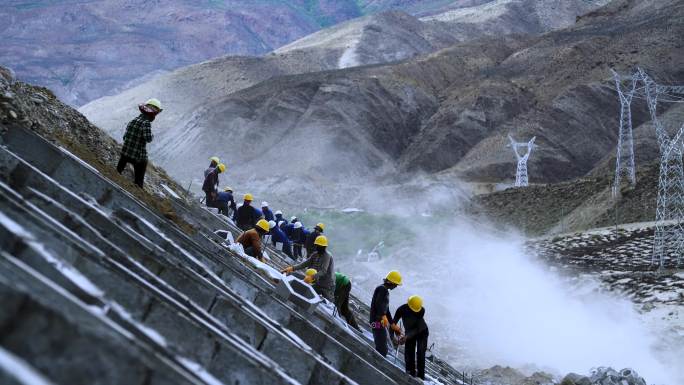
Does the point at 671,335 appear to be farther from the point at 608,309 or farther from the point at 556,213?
the point at 556,213

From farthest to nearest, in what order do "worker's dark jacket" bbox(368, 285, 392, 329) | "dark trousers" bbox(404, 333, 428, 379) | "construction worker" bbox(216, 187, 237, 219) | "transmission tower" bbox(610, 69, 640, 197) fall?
1. "transmission tower" bbox(610, 69, 640, 197)
2. "construction worker" bbox(216, 187, 237, 219)
3. "worker's dark jacket" bbox(368, 285, 392, 329)
4. "dark trousers" bbox(404, 333, 428, 379)

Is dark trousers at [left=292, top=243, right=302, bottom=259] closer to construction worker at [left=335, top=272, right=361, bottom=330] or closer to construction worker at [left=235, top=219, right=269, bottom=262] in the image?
construction worker at [left=235, top=219, right=269, bottom=262]

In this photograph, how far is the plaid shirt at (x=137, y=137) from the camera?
922cm

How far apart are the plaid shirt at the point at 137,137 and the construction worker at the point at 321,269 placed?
2.72 meters

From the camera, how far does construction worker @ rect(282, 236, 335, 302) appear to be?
1052 centimetres

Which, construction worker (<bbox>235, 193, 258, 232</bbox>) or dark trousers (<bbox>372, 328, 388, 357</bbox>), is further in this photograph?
construction worker (<bbox>235, 193, 258, 232</bbox>)

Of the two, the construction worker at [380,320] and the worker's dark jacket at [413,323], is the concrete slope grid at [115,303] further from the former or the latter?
the construction worker at [380,320]

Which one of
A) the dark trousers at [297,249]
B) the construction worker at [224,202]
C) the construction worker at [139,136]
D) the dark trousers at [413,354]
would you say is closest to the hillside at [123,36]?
the dark trousers at [297,249]

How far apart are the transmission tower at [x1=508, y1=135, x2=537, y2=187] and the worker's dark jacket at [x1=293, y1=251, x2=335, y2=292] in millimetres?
40199

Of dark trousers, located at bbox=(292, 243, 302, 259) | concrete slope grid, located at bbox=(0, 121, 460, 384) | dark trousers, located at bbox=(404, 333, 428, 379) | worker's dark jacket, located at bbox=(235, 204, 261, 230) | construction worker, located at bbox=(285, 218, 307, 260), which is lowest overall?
concrete slope grid, located at bbox=(0, 121, 460, 384)

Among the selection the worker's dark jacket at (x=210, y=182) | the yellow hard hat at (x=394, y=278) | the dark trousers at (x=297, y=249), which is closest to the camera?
the yellow hard hat at (x=394, y=278)

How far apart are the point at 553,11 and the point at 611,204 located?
300ft

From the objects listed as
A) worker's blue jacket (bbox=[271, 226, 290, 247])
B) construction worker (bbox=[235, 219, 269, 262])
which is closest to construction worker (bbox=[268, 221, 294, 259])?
worker's blue jacket (bbox=[271, 226, 290, 247])

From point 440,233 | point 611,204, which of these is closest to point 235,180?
point 440,233
